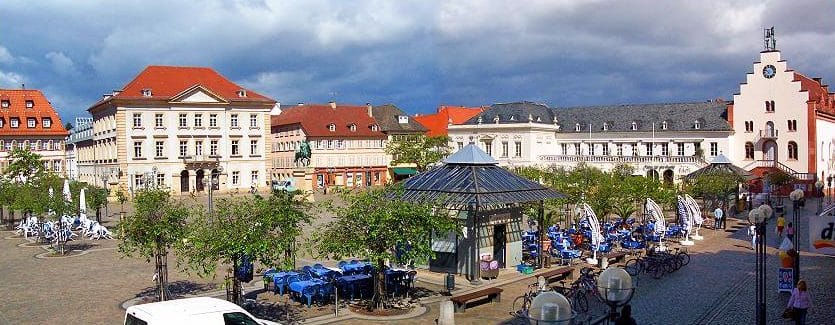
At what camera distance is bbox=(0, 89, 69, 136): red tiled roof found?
247 feet

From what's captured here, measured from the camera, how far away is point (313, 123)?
8019 centimetres

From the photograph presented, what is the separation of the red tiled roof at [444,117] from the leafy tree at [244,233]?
251 feet

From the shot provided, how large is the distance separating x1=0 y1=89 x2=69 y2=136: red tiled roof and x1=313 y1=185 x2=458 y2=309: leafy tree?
6797 centimetres

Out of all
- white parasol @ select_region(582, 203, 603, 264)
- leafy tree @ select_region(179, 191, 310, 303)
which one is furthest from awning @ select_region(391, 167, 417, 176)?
leafy tree @ select_region(179, 191, 310, 303)

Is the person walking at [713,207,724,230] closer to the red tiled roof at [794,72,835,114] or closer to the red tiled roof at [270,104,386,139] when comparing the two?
the red tiled roof at [794,72,835,114]

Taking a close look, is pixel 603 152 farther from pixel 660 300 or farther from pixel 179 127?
pixel 660 300

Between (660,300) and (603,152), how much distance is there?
187ft

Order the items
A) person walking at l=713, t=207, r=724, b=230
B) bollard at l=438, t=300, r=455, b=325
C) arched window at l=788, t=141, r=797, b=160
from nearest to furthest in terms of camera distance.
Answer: bollard at l=438, t=300, r=455, b=325
person walking at l=713, t=207, r=724, b=230
arched window at l=788, t=141, r=797, b=160

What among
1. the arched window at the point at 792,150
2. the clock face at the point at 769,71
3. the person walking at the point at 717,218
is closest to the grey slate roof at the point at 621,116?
the clock face at the point at 769,71

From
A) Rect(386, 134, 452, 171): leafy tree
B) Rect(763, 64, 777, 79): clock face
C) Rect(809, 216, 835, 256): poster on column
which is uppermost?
Rect(763, 64, 777, 79): clock face

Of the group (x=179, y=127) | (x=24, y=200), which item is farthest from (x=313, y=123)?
(x=24, y=200)

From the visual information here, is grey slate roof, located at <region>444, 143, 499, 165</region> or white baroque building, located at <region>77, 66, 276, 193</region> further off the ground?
white baroque building, located at <region>77, 66, 276, 193</region>

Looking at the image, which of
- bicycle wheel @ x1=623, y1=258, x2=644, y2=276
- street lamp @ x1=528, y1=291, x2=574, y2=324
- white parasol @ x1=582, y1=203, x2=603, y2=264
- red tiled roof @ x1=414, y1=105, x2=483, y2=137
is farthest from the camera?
red tiled roof @ x1=414, y1=105, x2=483, y2=137

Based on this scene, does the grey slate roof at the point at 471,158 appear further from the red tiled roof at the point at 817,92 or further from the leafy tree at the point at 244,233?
the red tiled roof at the point at 817,92
